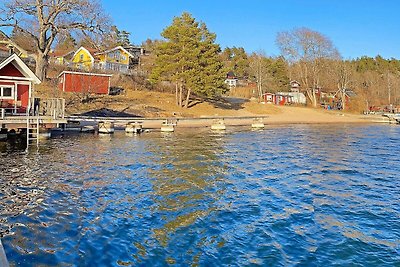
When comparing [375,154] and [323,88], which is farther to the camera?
[323,88]

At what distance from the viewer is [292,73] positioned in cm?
8281

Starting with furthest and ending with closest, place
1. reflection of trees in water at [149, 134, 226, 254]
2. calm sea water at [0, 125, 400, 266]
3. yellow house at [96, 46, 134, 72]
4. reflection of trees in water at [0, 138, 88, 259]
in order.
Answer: yellow house at [96, 46, 134, 72] → reflection of trees in water at [149, 134, 226, 254] → reflection of trees in water at [0, 138, 88, 259] → calm sea water at [0, 125, 400, 266]

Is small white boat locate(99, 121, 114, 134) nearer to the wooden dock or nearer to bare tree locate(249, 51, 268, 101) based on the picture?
the wooden dock

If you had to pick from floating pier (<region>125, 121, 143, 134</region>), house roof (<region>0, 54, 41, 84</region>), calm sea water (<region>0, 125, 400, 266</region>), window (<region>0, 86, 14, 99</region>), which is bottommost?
calm sea water (<region>0, 125, 400, 266</region>)

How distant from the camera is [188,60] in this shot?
46.3 meters

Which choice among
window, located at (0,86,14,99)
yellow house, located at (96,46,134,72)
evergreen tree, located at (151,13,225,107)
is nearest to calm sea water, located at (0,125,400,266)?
window, located at (0,86,14,99)

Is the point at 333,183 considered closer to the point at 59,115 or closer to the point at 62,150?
the point at 62,150

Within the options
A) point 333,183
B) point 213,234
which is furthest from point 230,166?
point 213,234

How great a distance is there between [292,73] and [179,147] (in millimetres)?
64062

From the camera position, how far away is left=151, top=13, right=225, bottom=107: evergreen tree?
4572 cm

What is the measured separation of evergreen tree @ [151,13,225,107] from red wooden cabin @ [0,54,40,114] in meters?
22.9

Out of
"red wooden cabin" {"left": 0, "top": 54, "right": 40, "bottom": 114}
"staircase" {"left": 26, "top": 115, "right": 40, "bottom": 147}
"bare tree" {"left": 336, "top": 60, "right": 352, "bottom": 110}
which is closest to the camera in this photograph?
"staircase" {"left": 26, "top": 115, "right": 40, "bottom": 147}

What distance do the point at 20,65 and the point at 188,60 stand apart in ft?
82.5

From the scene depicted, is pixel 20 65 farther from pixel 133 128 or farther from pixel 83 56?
pixel 83 56
